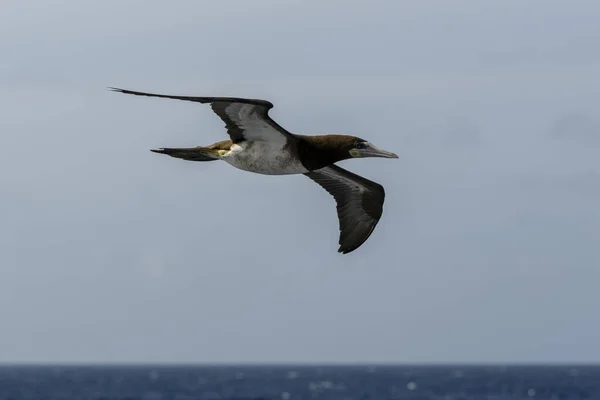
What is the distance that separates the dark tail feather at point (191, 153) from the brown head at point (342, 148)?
1470mm

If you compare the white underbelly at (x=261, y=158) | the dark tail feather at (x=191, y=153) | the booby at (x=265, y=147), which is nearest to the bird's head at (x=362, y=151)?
the booby at (x=265, y=147)

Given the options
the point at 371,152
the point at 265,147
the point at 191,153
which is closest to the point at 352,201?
the point at 371,152

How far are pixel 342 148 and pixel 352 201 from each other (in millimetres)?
2662

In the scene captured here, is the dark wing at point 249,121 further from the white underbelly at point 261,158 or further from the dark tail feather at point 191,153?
the dark tail feather at point 191,153

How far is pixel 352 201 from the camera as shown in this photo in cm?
2188

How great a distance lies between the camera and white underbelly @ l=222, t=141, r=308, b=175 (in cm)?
1841

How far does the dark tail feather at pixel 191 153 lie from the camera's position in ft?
61.6

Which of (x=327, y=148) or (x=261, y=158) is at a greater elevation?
(x=327, y=148)

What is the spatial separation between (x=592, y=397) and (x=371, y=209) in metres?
85.0

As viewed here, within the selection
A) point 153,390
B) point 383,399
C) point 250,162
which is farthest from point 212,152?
point 153,390

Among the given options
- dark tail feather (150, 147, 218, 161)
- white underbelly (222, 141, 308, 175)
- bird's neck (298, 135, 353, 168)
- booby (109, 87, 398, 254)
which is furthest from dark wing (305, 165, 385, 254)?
dark tail feather (150, 147, 218, 161)

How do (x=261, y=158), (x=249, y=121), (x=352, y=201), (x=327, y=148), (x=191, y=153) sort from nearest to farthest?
(x=249, y=121) < (x=261, y=158) < (x=191, y=153) < (x=327, y=148) < (x=352, y=201)

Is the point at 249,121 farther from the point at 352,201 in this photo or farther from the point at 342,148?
the point at 352,201

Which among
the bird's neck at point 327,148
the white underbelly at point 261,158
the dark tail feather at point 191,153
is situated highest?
the bird's neck at point 327,148
